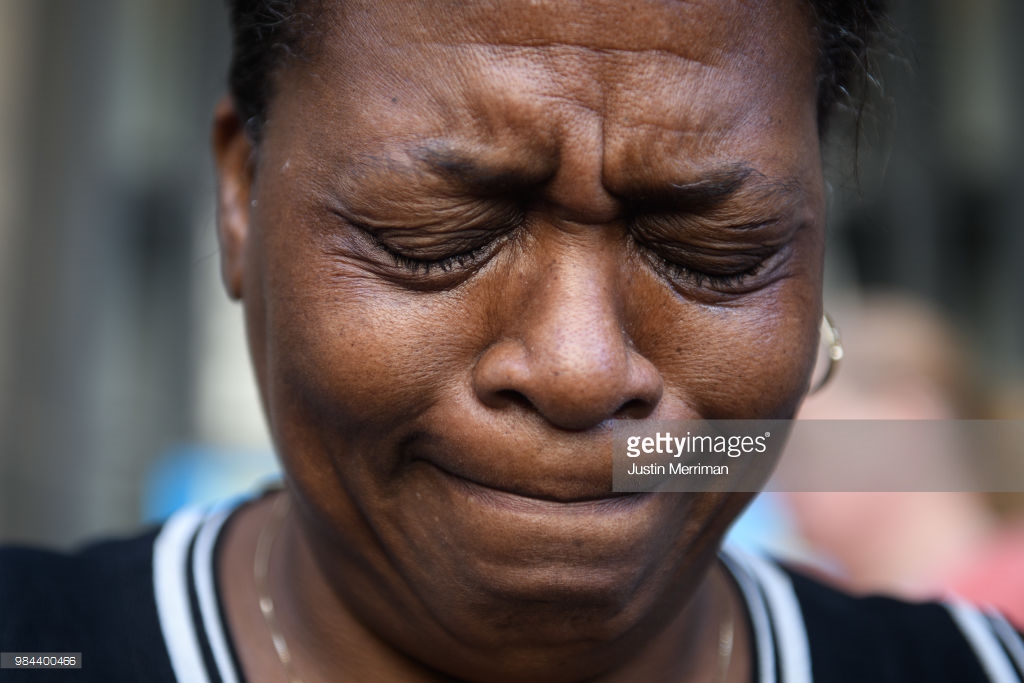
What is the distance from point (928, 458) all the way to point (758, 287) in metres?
2.57

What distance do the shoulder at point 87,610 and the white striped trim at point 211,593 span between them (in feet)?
0.24

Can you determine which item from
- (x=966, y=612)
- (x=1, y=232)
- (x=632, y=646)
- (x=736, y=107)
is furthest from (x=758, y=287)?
(x=1, y=232)

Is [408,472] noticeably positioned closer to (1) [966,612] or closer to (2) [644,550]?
(2) [644,550]

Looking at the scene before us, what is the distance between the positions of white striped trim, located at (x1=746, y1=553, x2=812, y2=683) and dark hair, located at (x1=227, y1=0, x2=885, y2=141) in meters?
0.83

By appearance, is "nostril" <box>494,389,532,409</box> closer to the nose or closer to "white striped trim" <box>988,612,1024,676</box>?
the nose

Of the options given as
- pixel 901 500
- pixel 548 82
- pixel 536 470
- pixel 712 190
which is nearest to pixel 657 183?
pixel 712 190

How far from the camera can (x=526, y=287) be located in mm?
1367

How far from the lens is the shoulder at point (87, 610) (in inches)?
61.8

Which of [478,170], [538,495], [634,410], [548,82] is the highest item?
[548,82]

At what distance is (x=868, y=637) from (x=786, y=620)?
147 mm

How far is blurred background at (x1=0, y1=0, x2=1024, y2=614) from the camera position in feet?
15.6

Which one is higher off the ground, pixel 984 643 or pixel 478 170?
pixel 478 170

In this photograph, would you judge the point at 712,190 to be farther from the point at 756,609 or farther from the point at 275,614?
the point at 275,614

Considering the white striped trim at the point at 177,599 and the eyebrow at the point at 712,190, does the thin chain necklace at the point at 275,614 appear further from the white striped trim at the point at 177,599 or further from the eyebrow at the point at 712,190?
the eyebrow at the point at 712,190
